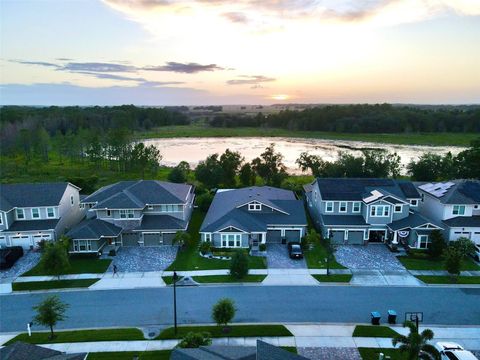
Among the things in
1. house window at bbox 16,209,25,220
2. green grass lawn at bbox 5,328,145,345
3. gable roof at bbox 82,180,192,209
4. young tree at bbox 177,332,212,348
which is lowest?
green grass lawn at bbox 5,328,145,345

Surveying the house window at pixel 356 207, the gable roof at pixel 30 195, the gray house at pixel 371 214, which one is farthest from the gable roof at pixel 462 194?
the gable roof at pixel 30 195

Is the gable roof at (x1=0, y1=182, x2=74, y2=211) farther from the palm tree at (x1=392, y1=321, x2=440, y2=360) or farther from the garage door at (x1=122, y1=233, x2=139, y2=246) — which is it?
the palm tree at (x1=392, y1=321, x2=440, y2=360)

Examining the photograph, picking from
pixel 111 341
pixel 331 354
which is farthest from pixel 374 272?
pixel 111 341

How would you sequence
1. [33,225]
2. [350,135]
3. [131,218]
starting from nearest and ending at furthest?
[33,225] < [131,218] < [350,135]

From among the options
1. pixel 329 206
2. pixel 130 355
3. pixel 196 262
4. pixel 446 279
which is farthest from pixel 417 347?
pixel 329 206

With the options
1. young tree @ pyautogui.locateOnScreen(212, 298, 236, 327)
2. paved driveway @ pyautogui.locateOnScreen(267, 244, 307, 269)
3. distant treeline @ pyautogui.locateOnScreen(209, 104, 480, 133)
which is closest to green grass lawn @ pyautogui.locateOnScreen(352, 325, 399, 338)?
young tree @ pyautogui.locateOnScreen(212, 298, 236, 327)

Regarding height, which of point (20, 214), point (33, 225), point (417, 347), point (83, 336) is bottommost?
point (83, 336)

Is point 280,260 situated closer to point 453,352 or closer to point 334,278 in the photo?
point 334,278
